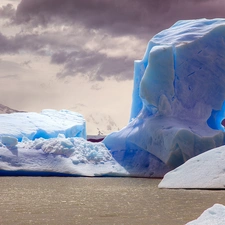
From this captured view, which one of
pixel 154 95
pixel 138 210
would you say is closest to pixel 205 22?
pixel 154 95

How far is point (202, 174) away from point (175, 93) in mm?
5965

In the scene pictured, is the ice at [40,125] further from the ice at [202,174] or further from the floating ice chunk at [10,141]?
the ice at [202,174]

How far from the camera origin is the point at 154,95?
49.5 feet

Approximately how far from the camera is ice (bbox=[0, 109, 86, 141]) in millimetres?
16242

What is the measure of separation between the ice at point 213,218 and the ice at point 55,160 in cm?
1001

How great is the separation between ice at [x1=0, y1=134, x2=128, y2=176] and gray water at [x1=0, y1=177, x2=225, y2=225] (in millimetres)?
4654

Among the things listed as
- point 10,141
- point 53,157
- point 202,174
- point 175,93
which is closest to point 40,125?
point 10,141

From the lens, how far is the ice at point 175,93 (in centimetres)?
1491

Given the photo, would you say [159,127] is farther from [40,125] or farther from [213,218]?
[213,218]

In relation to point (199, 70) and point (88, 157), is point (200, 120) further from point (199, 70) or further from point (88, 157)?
point (88, 157)

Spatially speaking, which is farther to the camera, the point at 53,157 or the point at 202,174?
the point at 53,157

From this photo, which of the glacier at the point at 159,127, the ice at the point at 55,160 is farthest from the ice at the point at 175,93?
the ice at the point at 55,160

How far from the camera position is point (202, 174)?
9594mm

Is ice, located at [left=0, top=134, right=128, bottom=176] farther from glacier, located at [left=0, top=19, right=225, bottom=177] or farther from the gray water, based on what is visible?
the gray water
